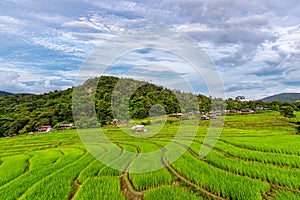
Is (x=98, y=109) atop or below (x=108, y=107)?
below

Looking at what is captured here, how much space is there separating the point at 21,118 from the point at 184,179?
129 ft

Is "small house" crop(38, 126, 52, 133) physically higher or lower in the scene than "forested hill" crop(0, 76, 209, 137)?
lower

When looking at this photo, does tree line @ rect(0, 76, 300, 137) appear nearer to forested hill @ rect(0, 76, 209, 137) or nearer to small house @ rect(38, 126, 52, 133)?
forested hill @ rect(0, 76, 209, 137)

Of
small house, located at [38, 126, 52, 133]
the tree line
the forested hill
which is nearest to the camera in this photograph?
the tree line

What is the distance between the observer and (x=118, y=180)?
6766 mm

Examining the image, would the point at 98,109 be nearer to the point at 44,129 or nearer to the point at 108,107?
the point at 108,107

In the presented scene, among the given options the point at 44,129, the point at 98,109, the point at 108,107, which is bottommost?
the point at 44,129

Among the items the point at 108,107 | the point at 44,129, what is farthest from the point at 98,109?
the point at 44,129

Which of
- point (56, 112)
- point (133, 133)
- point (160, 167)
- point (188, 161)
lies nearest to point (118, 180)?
point (160, 167)

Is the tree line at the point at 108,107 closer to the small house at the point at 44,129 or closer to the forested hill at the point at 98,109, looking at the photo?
the forested hill at the point at 98,109

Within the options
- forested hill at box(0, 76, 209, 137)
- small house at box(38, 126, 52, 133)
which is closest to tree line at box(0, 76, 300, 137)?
forested hill at box(0, 76, 209, 137)

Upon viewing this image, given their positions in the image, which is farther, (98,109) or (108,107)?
(108,107)

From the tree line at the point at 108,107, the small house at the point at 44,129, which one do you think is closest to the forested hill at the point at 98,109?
the tree line at the point at 108,107

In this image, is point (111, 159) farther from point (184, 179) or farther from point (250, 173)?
point (250, 173)
